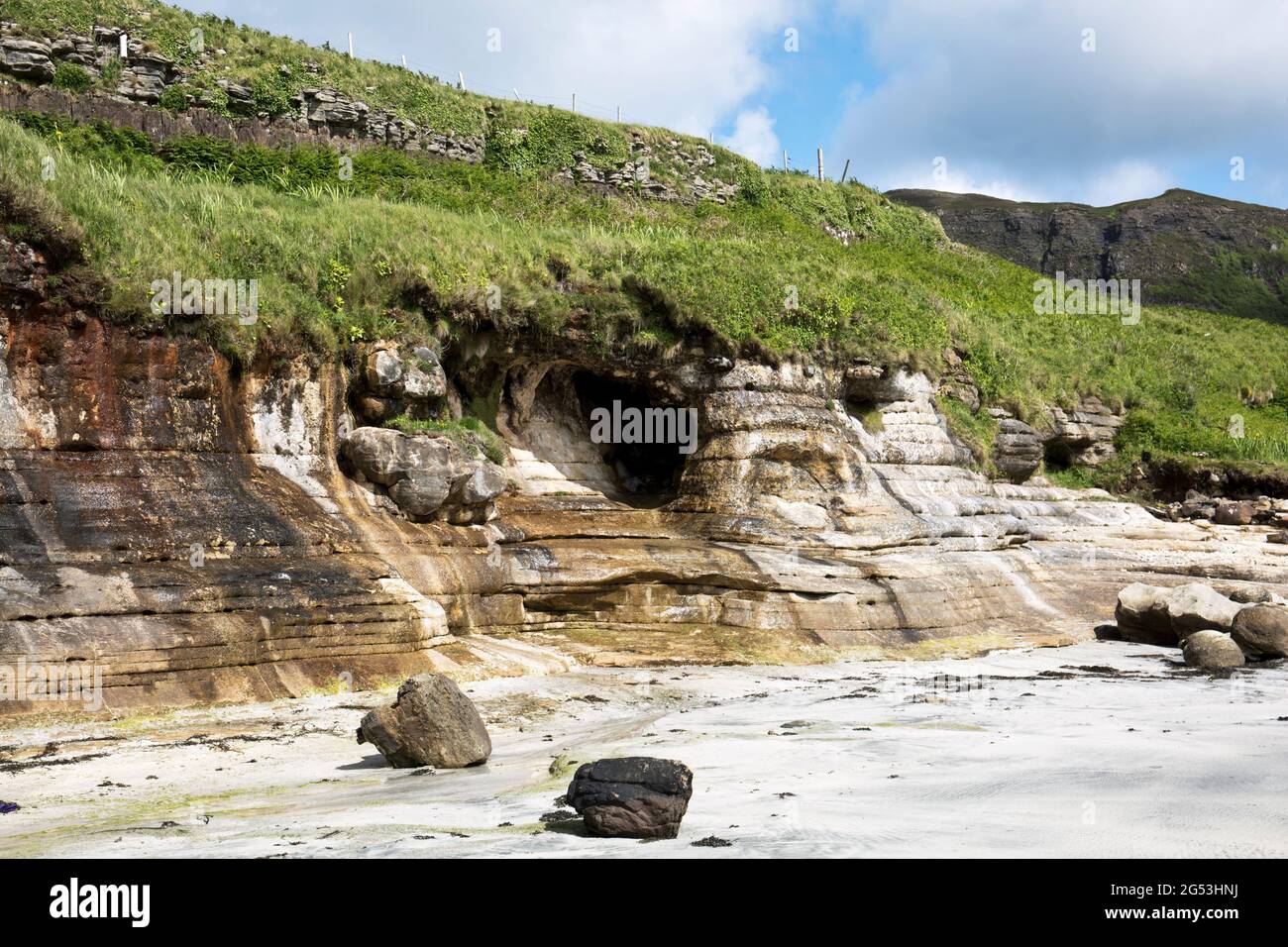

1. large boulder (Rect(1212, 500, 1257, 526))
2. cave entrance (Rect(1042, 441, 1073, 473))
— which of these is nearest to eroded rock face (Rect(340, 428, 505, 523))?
large boulder (Rect(1212, 500, 1257, 526))

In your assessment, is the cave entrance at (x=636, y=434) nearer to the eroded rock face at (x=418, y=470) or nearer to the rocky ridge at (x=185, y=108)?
the eroded rock face at (x=418, y=470)

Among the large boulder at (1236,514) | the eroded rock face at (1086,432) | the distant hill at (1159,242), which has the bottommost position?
the large boulder at (1236,514)

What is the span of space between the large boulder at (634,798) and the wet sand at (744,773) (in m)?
0.11

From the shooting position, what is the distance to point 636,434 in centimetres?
1756

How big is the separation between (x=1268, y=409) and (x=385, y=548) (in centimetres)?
2570

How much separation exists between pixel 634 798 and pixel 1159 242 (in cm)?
7025

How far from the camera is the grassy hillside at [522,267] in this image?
42.3 ft

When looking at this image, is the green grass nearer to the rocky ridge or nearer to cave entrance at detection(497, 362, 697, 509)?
the rocky ridge

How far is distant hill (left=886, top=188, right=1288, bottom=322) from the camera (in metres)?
60.9

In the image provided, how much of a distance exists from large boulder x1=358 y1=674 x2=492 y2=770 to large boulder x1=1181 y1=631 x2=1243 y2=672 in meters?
8.37

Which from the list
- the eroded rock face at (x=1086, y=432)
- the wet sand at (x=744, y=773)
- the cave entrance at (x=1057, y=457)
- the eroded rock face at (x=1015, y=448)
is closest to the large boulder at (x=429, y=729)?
the wet sand at (x=744, y=773)
